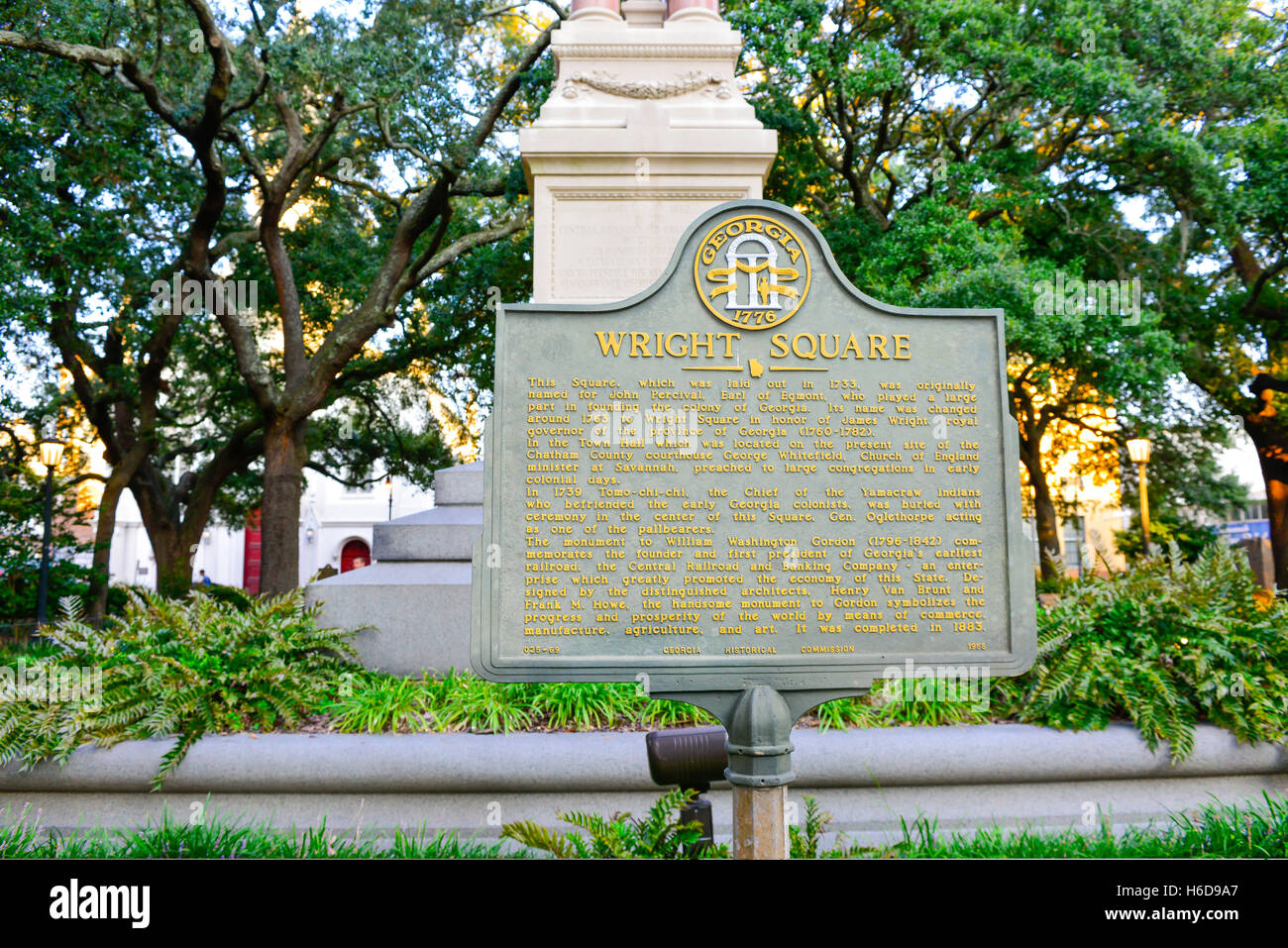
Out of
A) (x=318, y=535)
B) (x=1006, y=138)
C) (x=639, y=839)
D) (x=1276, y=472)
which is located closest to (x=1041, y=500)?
(x=1276, y=472)

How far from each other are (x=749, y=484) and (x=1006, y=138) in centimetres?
1779

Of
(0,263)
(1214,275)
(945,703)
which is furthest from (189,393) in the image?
(1214,275)

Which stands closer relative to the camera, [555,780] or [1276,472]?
[555,780]

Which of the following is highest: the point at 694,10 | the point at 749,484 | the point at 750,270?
the point at 694,10

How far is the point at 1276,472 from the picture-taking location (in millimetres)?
23328

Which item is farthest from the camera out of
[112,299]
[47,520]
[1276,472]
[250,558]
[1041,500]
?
[250,558]

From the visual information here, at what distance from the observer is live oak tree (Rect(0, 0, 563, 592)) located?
667 inches

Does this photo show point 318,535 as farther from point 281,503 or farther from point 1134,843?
point 1134,843

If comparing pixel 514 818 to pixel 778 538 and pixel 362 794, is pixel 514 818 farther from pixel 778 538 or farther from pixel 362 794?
pixel 778 538

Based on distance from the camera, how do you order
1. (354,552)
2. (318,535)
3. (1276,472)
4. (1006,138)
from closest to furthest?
(1006,138) → (1276,472) → (318,535) → (354,552)

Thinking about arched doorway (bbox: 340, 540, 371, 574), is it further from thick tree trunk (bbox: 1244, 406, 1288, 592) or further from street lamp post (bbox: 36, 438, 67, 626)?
thick tree trunk (bbox: 1244, 406, 1288, 592)

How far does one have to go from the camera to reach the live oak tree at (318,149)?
1694 cm

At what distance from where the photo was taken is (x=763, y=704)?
13.7ft

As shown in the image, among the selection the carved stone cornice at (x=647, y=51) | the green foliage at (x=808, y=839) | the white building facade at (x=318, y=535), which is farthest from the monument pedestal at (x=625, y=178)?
the white building facade at (x=318, y=535)
